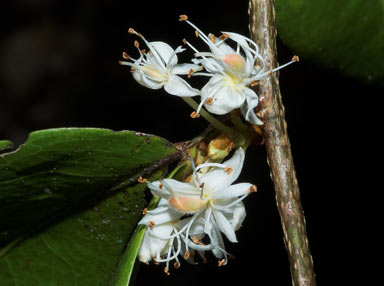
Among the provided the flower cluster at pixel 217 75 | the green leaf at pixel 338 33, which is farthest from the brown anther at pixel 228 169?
the green leaf at pixel 338 33

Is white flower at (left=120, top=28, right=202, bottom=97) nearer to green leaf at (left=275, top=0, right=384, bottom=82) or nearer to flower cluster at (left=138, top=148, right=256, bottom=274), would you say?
flower cluster at (left=138, top=148, right=256, bottom=274)

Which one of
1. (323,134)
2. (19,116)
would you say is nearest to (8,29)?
(19,116)

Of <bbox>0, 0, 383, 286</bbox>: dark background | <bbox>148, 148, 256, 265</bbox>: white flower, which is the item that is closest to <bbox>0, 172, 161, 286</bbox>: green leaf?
<bbox>148, 148, 256, 265</bbox>: white flower

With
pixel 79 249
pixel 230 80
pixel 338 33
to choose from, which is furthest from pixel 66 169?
pixel 338 33

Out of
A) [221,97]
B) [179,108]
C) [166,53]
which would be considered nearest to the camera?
[221,97]

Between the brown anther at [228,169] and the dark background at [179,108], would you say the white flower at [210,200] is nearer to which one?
the brown anther at [228,169]

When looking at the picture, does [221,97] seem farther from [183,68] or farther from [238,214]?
[238,214]
